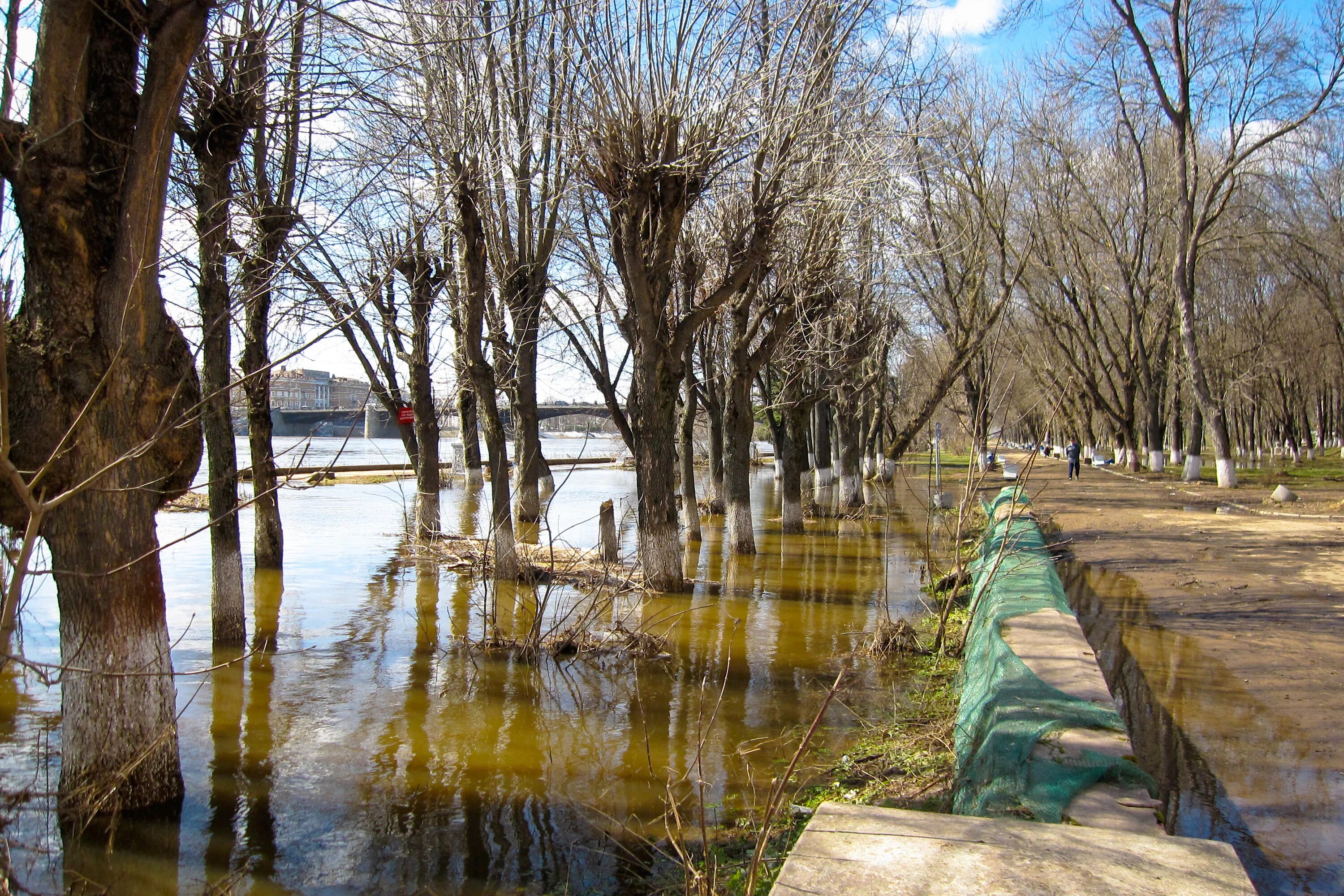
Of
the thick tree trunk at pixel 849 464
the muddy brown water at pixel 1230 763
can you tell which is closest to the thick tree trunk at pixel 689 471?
the thick tree trunk at pixel 849 464

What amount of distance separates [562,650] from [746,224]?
19.3ft

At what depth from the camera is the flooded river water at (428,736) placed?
15.3 ft

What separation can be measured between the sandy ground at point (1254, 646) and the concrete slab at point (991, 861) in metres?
1.63

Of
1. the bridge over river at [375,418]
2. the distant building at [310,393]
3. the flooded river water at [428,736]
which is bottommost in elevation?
the flooded river water at [428,736]

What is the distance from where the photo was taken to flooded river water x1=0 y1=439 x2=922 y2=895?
4.68m

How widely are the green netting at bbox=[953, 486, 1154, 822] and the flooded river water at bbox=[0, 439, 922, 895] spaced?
3.65ft

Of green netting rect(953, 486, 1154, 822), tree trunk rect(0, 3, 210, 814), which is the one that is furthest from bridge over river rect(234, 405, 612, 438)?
tree trunk rect(0, 3, 210, 814)

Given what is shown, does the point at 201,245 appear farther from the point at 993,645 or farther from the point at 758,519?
the point at 758,519

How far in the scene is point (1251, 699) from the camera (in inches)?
281

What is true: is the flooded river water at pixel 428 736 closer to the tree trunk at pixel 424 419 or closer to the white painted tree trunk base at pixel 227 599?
the white painted tree trunk base at pixel 227 599

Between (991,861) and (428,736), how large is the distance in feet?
15.2

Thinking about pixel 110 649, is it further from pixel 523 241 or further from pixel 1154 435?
pixel 1154 435

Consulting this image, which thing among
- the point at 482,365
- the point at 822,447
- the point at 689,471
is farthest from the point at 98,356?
the point at 822,447

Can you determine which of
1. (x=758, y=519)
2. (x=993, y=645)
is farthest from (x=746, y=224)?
(x=758, y=519)
